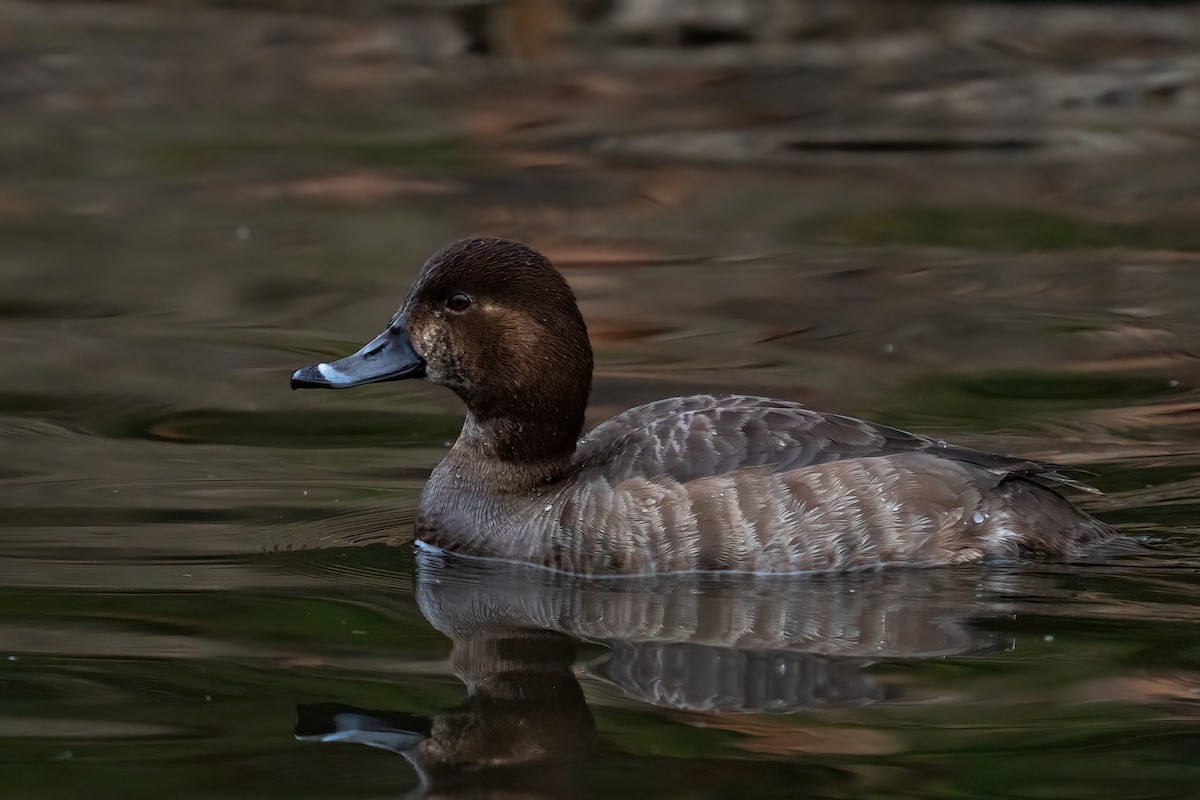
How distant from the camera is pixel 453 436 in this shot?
26.3 ft

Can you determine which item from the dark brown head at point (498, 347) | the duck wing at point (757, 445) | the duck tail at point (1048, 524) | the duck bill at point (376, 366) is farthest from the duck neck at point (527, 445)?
the duck tail at point (1048, 524)

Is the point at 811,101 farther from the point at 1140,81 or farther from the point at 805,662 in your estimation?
the point at 805,662

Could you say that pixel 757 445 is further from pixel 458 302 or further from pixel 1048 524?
pixel 458 302

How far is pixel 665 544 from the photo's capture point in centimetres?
629

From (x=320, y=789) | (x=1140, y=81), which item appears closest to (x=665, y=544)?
(x=320, y=789)

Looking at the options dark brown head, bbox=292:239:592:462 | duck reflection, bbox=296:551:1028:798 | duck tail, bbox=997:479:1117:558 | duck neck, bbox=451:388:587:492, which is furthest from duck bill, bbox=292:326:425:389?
duck tail, bbox=997:479:1117:558

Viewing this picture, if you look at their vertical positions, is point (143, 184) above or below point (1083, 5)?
below

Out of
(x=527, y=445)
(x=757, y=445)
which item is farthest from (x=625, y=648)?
(x=527, y=445)

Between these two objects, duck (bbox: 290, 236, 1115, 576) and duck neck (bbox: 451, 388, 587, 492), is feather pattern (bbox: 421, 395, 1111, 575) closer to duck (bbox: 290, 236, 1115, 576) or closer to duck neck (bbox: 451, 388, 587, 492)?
duck (bbox: 290, 236, 1115, 576)

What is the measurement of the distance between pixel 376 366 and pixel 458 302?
38cm

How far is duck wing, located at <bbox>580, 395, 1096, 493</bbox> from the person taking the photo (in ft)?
20.9

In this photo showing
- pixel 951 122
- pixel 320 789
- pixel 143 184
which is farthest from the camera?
pixel 951 122

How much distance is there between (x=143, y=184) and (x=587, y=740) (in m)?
8.83

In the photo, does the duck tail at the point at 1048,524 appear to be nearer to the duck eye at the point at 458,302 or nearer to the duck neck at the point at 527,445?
the duck neck at the point at 527,445
